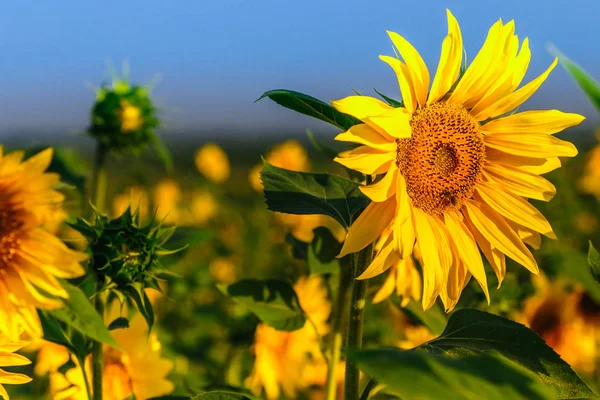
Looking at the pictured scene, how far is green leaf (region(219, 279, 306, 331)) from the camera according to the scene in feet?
4.47

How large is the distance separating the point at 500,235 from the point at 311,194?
0.29 meters

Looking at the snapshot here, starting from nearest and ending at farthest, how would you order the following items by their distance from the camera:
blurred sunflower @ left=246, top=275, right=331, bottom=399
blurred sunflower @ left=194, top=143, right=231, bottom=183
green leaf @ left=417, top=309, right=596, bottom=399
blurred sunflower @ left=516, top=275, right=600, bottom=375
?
green leaf @ left=417, top=309, right=596, bottom=399, blurred sunflower @ left=246, top=275, right=331, bottom=399, blurred sunflower @ left=516, top=275, right=600, bottom=375, blurred sunflower @ left=194, top=143, right=231, bottom=183

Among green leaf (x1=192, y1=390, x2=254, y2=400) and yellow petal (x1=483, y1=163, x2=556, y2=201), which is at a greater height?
yellow petal (x1=483, y1=163, x2=556, y2=201)

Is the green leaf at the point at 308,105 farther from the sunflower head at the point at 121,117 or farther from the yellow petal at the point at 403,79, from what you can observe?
the sunflower head at the point at 121,117

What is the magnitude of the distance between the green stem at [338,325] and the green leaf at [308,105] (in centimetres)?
30

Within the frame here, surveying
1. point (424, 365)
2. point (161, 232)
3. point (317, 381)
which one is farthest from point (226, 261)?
point (424, 365)

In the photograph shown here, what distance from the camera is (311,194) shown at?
1.10 m

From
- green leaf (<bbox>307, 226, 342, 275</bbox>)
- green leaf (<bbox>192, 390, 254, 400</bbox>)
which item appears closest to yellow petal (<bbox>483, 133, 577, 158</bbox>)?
green leaf (<bbox>307, 226, 342, 275</bbox>)

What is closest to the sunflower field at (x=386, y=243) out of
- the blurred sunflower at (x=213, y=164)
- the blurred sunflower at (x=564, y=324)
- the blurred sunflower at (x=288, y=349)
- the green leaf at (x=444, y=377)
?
the green leaf at (x=444, y=377)

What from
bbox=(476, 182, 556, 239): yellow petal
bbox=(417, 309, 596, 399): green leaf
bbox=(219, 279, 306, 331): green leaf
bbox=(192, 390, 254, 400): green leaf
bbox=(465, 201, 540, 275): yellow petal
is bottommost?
bbox=(192, 390, 254, 400): green leaf

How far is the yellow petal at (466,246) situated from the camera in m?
1.10

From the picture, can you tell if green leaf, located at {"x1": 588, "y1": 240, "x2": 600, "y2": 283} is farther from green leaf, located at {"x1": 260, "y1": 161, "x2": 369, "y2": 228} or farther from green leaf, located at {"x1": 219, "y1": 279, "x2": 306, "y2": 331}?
green leaf, located at {"x1": 219, "y1": 279, "x2": 306, "y2": 331}

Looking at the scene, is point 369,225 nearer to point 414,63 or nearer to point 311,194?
point 311,194

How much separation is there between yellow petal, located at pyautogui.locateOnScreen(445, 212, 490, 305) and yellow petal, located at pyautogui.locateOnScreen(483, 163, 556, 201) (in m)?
0.09
